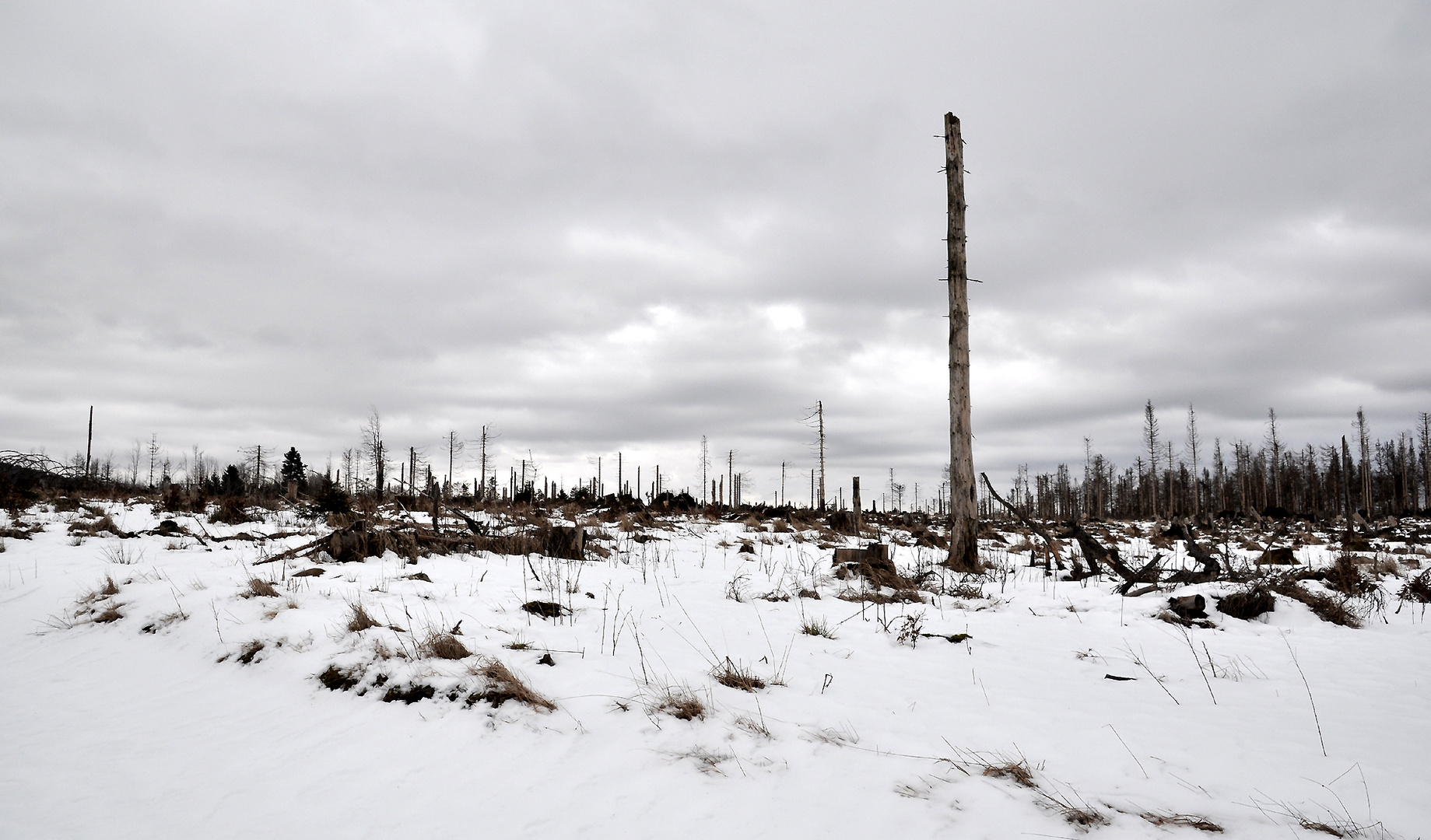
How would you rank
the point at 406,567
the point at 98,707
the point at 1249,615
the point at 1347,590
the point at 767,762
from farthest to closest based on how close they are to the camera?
the point at 406,567 < the point at 1347,590 < the point at 1249,615 < the point at 98,707 < the point at 767,762

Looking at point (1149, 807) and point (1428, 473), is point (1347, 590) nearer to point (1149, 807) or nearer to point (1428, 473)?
point (1149, 807)

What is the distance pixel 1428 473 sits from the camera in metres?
57.0

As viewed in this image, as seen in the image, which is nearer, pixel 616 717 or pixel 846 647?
pixel 616 717

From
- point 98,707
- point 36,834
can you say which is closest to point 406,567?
point 98,707

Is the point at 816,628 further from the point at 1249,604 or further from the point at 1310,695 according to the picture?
the point at 1249,604

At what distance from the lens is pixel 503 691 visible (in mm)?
3863

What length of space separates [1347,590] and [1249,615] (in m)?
2.03

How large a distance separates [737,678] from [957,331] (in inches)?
326

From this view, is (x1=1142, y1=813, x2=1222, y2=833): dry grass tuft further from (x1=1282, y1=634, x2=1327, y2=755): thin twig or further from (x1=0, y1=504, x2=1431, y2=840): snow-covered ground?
(x1=1282, y1=634, x2=1327, y2=755): thin twig

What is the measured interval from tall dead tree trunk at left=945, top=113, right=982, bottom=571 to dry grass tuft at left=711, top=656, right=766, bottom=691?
23.4 feet

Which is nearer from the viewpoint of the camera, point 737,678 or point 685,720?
point 685,720

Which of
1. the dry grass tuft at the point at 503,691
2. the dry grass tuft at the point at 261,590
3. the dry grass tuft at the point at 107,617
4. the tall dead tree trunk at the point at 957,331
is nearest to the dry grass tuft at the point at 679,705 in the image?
the dry grass tuft at the point at 503,691

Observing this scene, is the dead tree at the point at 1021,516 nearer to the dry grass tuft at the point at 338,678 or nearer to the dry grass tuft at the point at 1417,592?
the dry grass tuft at the point at 1417,592

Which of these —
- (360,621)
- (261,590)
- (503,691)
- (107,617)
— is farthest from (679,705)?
(107,617)
